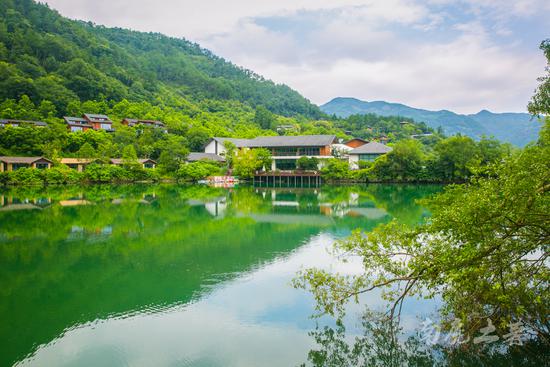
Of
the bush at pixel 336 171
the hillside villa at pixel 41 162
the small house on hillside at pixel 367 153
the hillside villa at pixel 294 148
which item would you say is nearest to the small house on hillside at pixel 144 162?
the hillside villa at pixel 41 162

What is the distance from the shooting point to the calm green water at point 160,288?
692 cm

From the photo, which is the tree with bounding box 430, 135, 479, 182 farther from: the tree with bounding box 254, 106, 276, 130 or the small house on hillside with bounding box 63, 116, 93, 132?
the tree with bounding box 254, 106, 276, 130

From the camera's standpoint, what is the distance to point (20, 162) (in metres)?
41.3

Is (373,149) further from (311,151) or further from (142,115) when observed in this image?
(142,115)

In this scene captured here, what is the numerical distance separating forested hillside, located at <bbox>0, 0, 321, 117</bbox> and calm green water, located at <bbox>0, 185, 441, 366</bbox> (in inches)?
1873

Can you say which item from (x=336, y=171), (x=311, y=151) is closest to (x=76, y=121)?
(x=311, y=151)

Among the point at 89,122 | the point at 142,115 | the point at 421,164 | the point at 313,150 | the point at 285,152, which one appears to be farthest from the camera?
the point at 142,115

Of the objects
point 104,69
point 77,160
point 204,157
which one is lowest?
point 77,160

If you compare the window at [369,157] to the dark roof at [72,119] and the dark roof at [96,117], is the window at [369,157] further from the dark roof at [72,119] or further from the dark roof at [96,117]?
the dark roof at [72,119]

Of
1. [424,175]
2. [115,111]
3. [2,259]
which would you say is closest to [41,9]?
[115,111]

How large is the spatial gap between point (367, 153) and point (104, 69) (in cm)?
5750

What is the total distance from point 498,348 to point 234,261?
7.58 m

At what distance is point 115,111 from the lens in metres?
64.9

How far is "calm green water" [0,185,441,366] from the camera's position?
6922 millimetres
